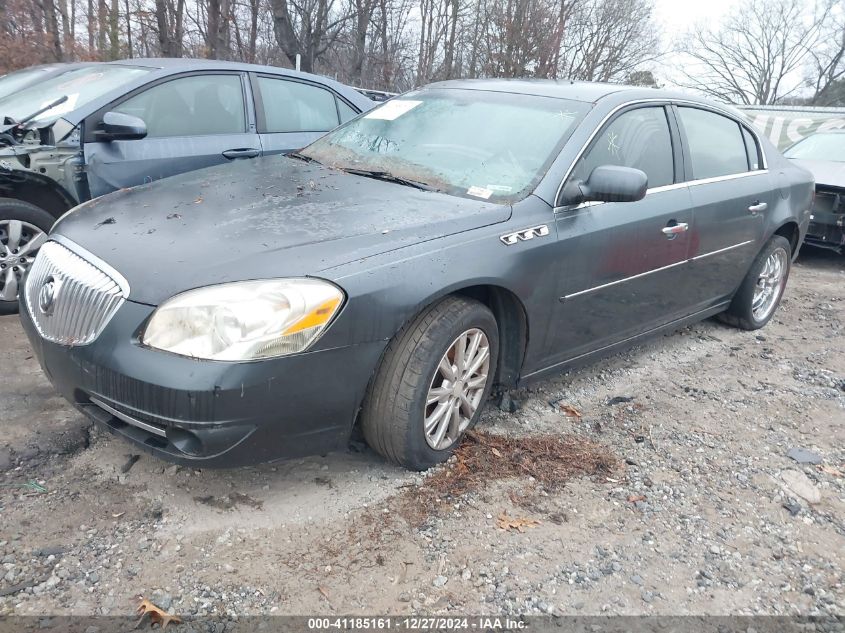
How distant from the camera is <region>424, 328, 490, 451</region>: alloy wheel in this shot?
9.38 ft

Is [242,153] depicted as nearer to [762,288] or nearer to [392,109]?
[392,109]

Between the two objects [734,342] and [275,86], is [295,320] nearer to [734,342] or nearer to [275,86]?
[275,86]

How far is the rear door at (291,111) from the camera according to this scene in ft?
16.5

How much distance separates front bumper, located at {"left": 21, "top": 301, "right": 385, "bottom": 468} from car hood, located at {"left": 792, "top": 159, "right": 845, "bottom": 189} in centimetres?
665

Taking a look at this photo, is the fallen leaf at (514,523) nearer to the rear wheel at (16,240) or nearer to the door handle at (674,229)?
the door handle at (674,229)

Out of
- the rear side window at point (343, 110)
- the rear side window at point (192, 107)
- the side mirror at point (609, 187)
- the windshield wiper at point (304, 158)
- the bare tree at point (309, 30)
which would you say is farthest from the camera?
the bare tree at point (309, 30)

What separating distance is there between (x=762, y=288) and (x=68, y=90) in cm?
505

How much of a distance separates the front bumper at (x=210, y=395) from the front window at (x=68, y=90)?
2.44 meters

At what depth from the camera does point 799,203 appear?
5113 millimetres

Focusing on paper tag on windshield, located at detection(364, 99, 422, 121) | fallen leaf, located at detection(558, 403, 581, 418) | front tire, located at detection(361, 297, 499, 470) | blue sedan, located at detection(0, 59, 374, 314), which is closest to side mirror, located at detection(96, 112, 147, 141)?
blue sedan, located at detection(0, 59, 374, 314)

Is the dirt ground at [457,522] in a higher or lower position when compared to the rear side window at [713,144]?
lower

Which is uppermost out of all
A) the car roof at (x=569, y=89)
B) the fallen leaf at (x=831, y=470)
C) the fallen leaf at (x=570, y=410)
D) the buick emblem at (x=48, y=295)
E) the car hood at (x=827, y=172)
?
the car roof at (x=569, y=89)

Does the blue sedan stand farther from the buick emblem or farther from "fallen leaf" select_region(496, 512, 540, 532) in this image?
"fallen leaf" select_region(496, 512, 540, 532)

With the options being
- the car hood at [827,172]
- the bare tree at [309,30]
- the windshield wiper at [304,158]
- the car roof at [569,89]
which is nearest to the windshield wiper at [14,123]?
the windshield wiper at [304,158]
